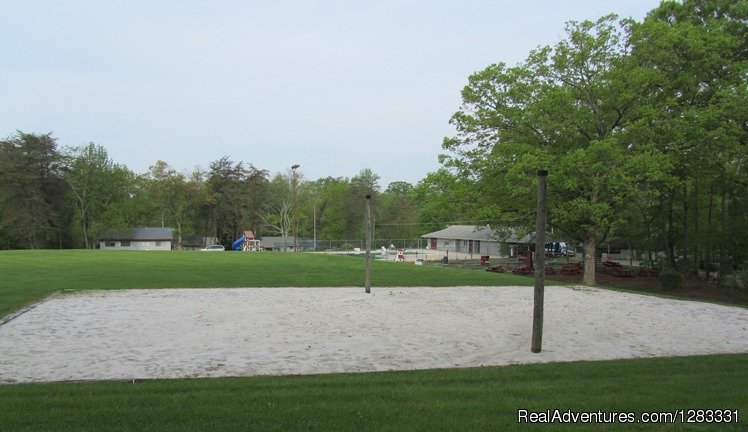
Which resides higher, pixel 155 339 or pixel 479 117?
pixel 479 117

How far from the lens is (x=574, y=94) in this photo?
21.8 m

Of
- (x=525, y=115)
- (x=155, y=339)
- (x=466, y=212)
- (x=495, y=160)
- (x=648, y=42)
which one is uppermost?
(x=648, y=42)

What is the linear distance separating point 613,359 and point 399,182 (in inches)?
4827

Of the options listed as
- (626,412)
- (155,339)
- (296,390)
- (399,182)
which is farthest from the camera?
(399,182)

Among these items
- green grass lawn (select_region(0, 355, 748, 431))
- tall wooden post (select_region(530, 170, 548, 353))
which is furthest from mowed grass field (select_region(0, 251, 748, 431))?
tall wooden post (select_region(530, 170, 548, 353))

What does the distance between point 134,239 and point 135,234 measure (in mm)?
862

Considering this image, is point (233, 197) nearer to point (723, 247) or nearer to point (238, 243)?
point (238, 243)

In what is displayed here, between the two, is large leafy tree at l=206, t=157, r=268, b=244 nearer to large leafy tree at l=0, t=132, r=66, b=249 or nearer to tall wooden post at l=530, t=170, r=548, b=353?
large leafy tree at l=0, t=132, r=66, b=249

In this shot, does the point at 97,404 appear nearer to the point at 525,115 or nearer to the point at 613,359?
the point at 613,359

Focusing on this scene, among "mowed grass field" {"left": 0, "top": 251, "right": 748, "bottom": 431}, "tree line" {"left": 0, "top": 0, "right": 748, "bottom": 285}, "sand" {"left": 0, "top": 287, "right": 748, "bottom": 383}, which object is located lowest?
"sand" {"left": 0, "top": 287, "right": 748, "bottom": 383}

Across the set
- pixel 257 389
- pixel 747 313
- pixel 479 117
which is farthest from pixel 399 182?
pixel 257 389

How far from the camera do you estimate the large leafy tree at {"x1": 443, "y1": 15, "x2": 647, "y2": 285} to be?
64.3 feet

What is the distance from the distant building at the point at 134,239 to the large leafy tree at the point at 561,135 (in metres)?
55.8

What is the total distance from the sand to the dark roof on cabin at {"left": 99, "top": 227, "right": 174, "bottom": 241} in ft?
191
